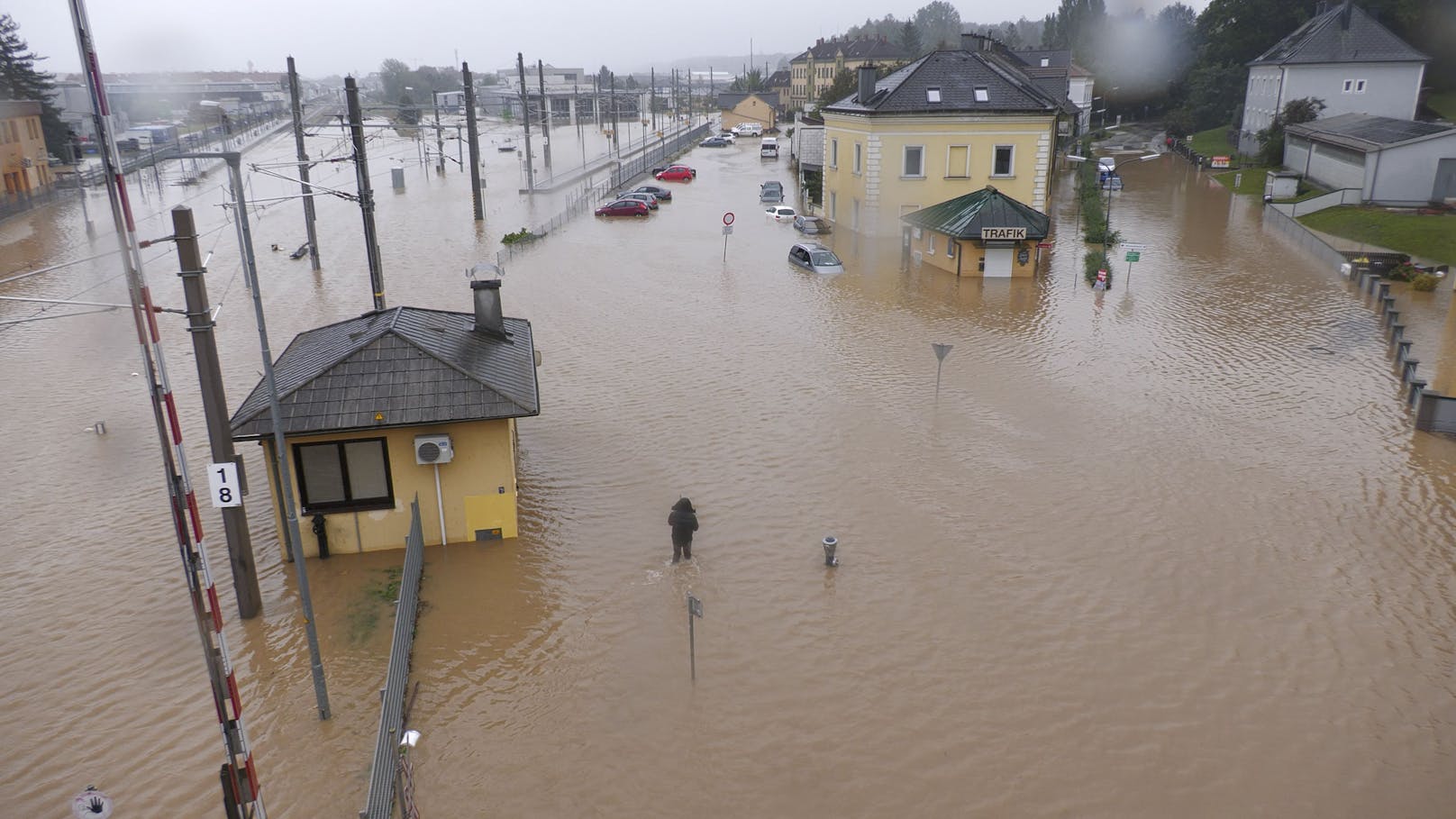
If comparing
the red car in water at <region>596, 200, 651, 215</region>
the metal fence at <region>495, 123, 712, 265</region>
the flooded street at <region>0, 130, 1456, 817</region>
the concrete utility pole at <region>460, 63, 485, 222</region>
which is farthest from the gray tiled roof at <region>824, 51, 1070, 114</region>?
the concrete utility pole at <region>460, 63, 485, 222</region>

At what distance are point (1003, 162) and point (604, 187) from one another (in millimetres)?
27964

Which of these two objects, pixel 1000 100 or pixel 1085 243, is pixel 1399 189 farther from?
pixel 1000 100

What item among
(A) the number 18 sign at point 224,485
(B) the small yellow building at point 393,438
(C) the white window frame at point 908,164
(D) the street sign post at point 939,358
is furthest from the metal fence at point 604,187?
(A) the number 18 sign at point 224,485

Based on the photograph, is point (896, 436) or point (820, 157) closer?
point (896, 436)

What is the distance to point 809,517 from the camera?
14.8 m

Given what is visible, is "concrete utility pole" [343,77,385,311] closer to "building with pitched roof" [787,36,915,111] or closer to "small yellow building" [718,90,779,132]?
"small yellow building" [718,90,779,132]

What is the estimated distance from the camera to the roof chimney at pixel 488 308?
51.8 feet

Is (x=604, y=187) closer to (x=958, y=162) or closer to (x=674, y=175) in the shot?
(x=674, y=175)

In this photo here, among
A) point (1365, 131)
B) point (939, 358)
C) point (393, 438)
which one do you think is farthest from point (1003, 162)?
point (393, 438)

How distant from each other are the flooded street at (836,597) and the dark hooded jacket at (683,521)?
0.49 meters

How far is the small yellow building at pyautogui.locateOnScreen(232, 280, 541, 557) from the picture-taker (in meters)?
12.6

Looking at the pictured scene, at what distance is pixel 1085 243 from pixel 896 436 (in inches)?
968

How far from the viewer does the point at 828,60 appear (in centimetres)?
13625

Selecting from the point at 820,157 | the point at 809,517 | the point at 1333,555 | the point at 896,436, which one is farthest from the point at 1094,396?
the point at 820,157
